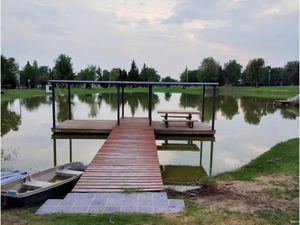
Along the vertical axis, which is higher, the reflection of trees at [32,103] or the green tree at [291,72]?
the green tree at [291,72]

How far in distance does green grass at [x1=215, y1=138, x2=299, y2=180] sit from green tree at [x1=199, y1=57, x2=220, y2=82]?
5564cm

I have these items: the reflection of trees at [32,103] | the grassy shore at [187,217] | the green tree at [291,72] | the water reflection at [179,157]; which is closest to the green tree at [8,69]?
the reflection of trees at [32,103]

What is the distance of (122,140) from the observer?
9914 millimetres

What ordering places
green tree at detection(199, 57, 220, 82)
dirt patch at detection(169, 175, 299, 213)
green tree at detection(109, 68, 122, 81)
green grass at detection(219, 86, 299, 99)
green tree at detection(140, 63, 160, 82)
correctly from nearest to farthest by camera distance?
dirt patch at detection(169, 175, 299, 213)
green grass at detection(219, 86, 299, 99)
green tree at detection(199, 57, 220, 82)
green tree at detection(109, 68, 122, 81)
green tree at detection(140, 63, 160, 82)

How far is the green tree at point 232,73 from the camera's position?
7212 cm

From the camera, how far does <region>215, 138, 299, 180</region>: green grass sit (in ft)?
23.3

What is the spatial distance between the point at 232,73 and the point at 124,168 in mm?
69536

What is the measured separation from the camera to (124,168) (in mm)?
6828

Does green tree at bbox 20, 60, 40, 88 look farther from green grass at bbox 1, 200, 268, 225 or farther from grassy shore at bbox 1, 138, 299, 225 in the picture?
green grass at bbox 1, 200, 268, 225

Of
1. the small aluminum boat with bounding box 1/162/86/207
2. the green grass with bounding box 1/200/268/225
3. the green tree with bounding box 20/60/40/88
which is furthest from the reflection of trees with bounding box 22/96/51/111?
the green tree with bounding box 20/60/40/88

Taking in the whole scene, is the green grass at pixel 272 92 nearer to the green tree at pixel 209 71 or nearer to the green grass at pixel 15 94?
the green tree at pixel 209 71

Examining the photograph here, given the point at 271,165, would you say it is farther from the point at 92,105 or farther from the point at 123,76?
the point at 123,76

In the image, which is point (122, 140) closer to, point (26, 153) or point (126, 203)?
point (26, 153)

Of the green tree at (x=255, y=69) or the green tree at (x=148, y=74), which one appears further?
the green tree at (x=148, y=74)
